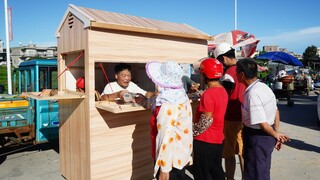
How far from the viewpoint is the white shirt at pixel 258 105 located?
258 centimetres

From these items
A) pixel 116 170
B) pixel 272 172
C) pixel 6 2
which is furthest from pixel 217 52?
pixel 6 2

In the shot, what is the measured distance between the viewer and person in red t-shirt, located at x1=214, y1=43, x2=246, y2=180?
3318 millimetres

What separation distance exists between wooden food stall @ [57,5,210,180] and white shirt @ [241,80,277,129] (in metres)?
1.25

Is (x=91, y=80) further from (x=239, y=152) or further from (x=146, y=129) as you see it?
(x=239, y=152)

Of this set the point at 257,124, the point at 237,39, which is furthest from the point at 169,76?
the point at 237,39

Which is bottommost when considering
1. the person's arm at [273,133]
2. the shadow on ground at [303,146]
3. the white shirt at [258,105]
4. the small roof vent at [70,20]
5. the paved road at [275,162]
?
the paved road at [275,162]

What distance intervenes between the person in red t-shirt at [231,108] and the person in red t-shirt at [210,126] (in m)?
0.61

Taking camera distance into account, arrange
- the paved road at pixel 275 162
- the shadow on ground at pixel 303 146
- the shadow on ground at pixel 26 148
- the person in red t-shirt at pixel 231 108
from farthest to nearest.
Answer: the shadow on ground at pixel 303 146 < the shadow on ground at pixel 26 148 < the paved road at pixel 275 162 < the person in red t-shirt at pixel 231 108

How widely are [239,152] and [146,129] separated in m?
1.31

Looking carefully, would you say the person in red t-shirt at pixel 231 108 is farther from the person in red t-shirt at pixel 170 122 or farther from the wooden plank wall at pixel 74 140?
the wooden plank wall at pixel 74 140

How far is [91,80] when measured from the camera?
9.96 ft

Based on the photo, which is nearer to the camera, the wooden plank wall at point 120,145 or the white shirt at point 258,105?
the white shirt at point 258,105

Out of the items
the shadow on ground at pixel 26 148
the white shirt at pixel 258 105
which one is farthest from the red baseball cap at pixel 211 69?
the shadow on ground at pixel 26 148

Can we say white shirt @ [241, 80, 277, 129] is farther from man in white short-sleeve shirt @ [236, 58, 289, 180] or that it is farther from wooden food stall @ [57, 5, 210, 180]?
wooden food stall @ [57, 5, 210, 180]
